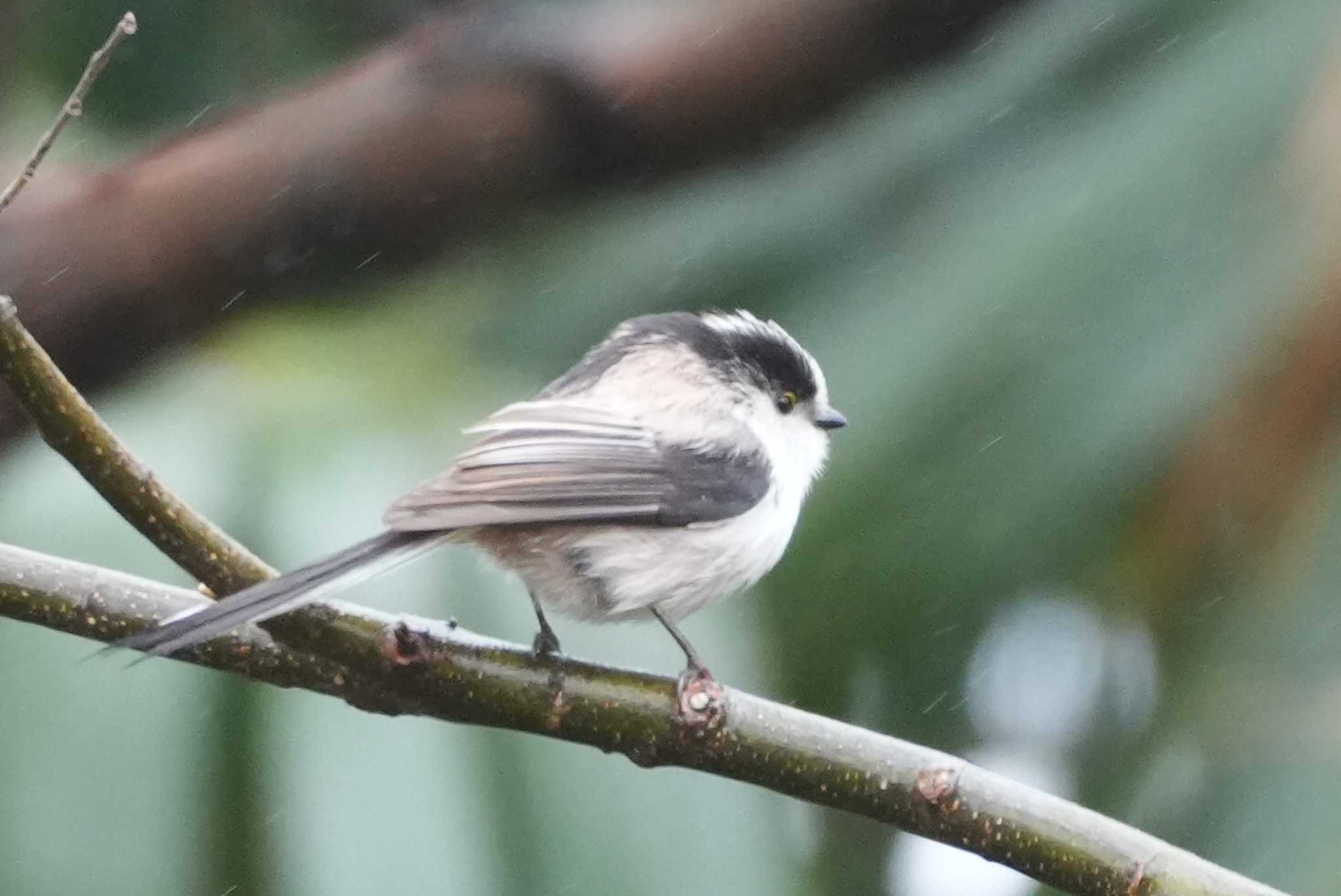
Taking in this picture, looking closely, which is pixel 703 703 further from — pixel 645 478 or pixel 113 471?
pixel 113 471

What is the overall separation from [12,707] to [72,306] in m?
0.62

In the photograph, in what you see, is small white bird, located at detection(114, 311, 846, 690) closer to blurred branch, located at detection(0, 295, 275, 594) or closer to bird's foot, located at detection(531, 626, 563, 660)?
bird's foot, located at detection(531, 626, 563, 660)

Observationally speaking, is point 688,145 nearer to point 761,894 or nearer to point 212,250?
point 212,250

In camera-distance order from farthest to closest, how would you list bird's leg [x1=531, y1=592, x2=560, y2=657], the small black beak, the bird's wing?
1. the small black beak
2. the bird's wing
3. bird's leg [x1=531, y1=592, x2=560, y2=657]

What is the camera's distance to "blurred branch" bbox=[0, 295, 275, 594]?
102cm

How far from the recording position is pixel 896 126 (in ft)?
8.29

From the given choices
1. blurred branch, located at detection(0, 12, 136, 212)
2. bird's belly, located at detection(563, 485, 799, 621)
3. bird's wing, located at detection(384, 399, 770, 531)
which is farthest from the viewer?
bird's belly, located at detection(563, 485, 799, 621)

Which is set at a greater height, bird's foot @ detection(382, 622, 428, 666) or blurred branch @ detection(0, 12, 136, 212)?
blurred branch @ detection(0, 12, 136, 212)

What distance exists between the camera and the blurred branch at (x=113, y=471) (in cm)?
102

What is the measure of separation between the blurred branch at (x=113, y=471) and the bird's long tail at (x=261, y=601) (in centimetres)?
2

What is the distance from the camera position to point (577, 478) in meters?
1.58

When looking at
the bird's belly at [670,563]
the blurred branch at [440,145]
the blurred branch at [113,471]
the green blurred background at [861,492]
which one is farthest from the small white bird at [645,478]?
the blurred branch at [440,145]

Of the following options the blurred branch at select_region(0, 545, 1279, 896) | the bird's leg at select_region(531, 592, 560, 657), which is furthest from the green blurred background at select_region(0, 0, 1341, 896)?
the blurred branch at select_region(0, 545, 1279, 896)

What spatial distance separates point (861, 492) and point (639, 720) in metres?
0.89
